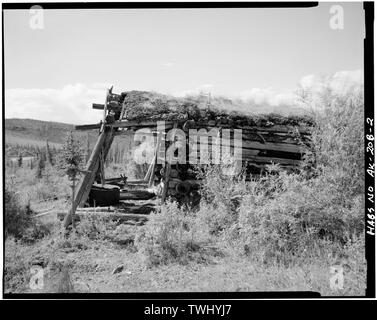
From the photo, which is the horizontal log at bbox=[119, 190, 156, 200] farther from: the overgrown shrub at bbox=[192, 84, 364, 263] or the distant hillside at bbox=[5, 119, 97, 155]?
the distant hillside at bbox=[5, 119, 97, 155]

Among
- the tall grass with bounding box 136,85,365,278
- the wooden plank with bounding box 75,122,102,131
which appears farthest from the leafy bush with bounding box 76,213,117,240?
the wooden plank with bounding box 75,122,102,131

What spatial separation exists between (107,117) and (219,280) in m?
4.29

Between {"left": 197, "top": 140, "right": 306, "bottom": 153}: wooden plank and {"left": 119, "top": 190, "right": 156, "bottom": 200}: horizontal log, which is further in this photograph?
{"left": 119, "top": 190, "right": 156, "bottom": 200}: horizontal log

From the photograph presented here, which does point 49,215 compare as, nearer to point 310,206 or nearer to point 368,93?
point 310,206

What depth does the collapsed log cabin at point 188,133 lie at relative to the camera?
768 cm

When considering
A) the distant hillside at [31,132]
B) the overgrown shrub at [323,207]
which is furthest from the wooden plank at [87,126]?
the distant hillside at [31,132]

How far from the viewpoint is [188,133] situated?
795cm

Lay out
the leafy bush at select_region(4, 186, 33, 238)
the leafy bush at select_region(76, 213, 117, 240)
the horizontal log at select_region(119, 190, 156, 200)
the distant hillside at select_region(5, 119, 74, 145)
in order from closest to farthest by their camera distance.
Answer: the leafy bush at select_region(4, 186, 33, 238), the leafy bush at select_region(76, 213, 117, 240), the horizontal log at select_region(119, 190, 156, 200), the distant hillside at select_region(5, 119, 74, 145)

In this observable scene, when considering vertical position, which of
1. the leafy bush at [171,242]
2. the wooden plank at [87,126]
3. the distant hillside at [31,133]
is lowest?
the leafy bush at [171,242]

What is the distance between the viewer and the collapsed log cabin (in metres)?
7.68

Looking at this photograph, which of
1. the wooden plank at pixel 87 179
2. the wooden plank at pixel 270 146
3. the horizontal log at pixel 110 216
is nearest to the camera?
the horizontal log at pixel 110 216

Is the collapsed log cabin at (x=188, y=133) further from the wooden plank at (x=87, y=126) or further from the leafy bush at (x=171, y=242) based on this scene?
the leafy bush at (x=171, y=242)

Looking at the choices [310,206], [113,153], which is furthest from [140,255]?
[113,153]

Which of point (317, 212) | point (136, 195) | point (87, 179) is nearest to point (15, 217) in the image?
point (87, 179)
